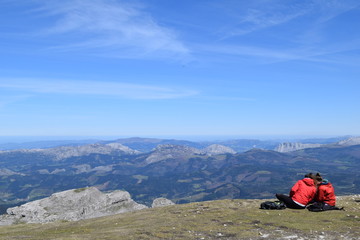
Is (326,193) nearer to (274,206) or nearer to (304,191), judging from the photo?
(304,191)

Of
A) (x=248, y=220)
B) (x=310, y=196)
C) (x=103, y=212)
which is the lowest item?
(x=103, y=212)

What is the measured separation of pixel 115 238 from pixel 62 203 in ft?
325

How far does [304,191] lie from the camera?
33562 mm

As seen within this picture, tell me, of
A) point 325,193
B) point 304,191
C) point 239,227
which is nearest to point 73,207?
point 239,227

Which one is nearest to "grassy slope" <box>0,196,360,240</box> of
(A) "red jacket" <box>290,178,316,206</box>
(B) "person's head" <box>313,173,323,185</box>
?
(A) "red jacket" <box>290,178,316,206</box>

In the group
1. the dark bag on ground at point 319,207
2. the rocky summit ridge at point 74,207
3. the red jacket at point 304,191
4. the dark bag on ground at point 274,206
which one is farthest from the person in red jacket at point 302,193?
the rocky summit ridge at point 74,207

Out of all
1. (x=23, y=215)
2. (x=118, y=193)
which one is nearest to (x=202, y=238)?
(x=23, y=215)

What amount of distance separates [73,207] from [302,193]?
317 feet

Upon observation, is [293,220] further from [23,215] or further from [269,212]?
[23,215]

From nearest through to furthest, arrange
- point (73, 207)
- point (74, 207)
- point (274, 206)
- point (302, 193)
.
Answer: point (302, 193)
point (274, 206)
point (73, 207)
point (74, 207)

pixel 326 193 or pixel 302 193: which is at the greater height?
pixel 326 193

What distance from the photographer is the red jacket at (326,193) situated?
3253 cm

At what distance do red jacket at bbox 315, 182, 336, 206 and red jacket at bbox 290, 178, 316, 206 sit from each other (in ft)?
1.92

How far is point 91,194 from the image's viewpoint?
119562 millimetres
